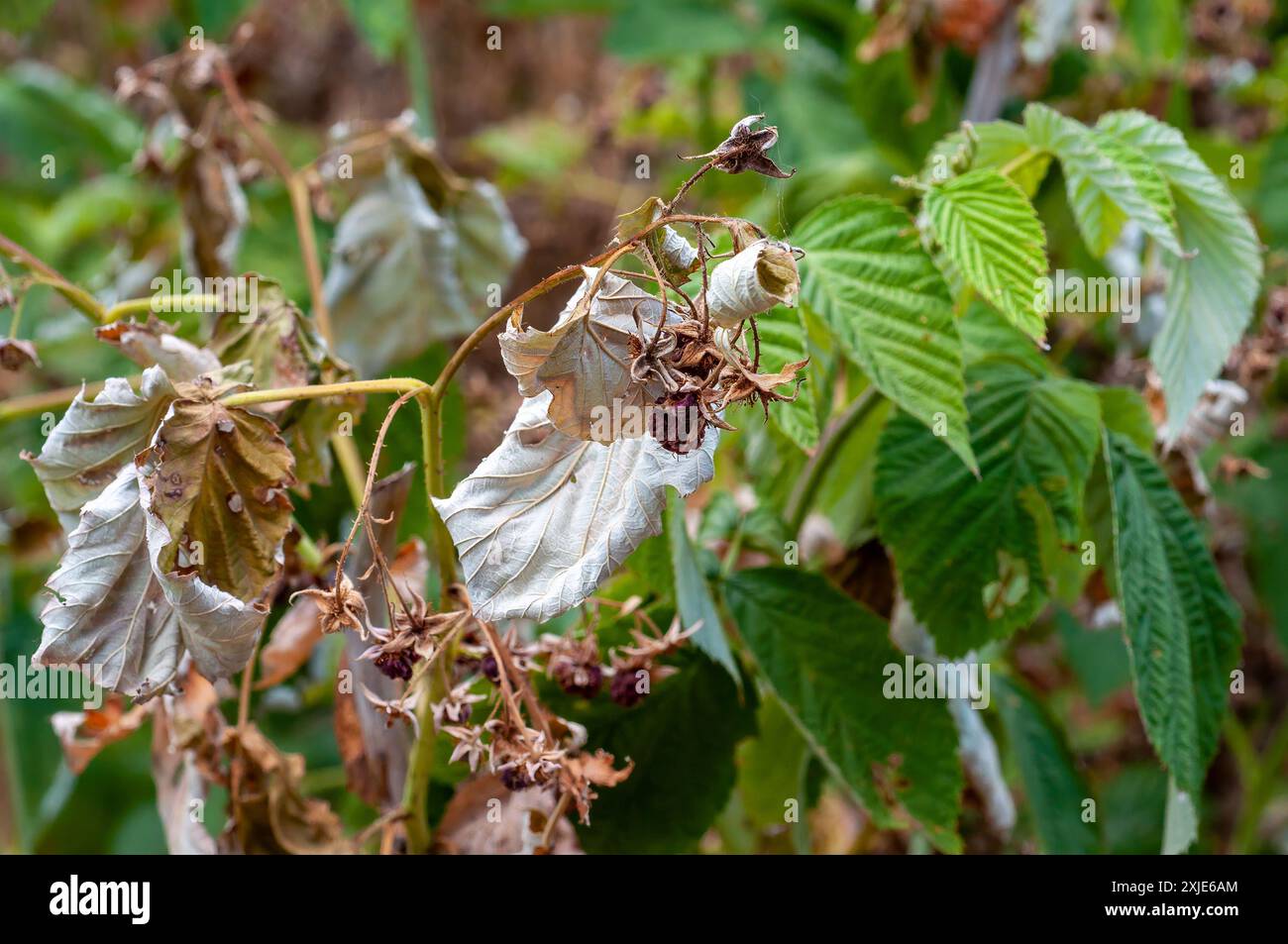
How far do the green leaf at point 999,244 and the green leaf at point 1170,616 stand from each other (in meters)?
0.10

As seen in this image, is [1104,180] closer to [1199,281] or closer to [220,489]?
[1199,281]

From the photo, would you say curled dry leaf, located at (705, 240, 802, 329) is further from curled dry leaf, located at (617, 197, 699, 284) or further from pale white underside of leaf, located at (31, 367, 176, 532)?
pale white underside of leaf, located at (31, 367, 176, 532)

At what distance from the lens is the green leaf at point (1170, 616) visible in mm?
460

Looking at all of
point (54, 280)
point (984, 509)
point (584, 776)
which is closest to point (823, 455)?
point (984, 509)

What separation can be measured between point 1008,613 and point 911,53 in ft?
1.57

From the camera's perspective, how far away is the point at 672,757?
495mm

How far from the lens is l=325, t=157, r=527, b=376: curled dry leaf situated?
61 cm

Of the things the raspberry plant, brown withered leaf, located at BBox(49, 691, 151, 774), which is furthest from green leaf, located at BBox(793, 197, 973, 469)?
brown withered leaf, located at BBox(49, 691, 151, 774)

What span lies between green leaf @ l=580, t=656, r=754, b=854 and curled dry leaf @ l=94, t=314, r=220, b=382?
211 millimetres

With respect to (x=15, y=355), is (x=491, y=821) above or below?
below

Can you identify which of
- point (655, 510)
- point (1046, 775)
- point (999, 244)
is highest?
point (999, 244)

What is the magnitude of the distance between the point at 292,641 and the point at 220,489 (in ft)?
0.47

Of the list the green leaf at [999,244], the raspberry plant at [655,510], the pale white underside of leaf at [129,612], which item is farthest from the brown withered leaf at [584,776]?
the green leaf at [999,244]
